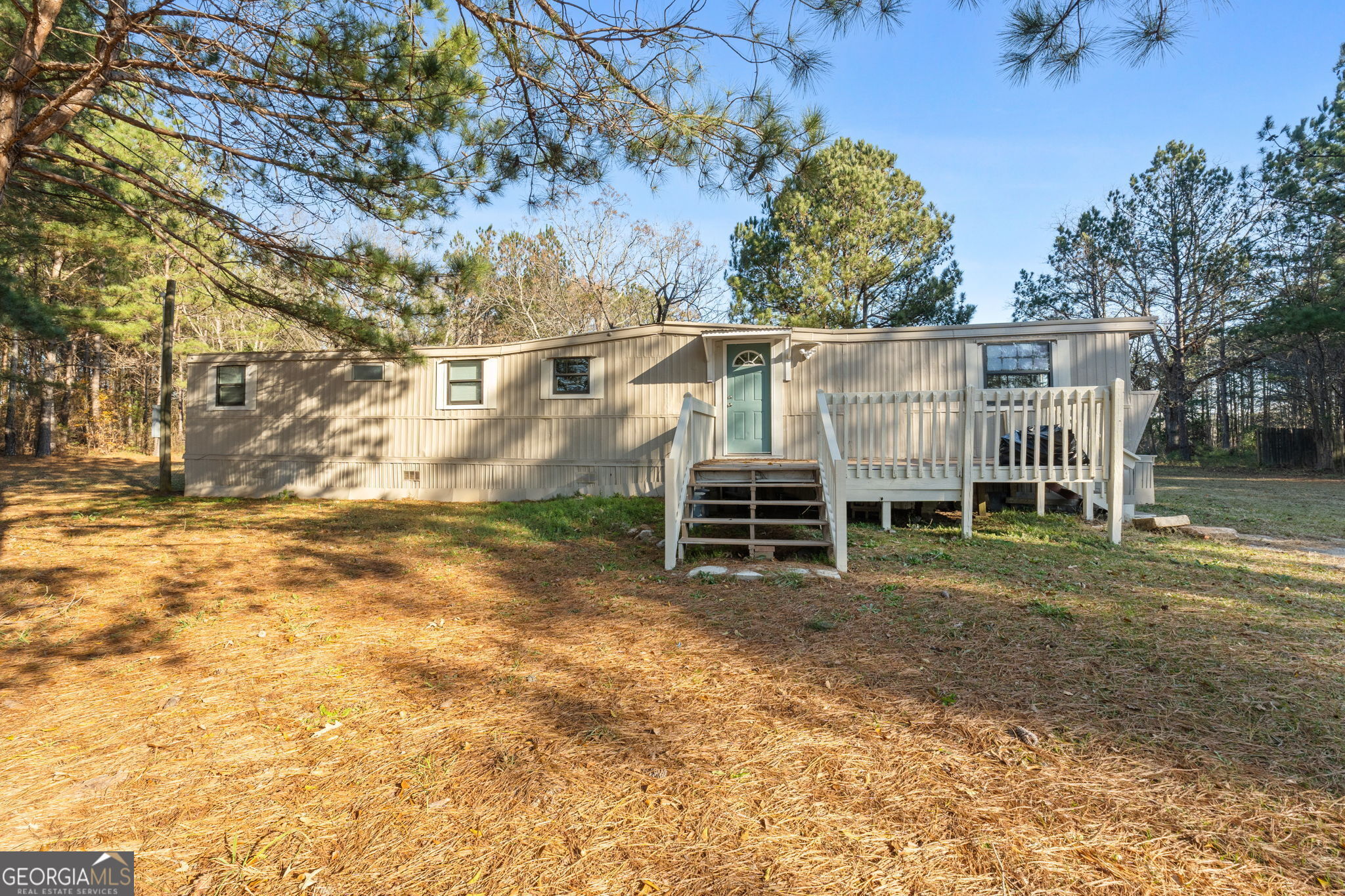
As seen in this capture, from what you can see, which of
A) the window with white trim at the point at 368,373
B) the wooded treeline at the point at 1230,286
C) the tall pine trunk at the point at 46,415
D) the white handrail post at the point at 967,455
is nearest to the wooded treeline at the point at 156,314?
the tall pine trunk at the point at 46,415

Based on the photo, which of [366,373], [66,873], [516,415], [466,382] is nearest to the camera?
[66,873]

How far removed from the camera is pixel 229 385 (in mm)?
11969

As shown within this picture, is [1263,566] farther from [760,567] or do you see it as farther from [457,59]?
[457,59]

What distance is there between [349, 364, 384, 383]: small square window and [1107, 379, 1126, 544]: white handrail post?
36.7ft

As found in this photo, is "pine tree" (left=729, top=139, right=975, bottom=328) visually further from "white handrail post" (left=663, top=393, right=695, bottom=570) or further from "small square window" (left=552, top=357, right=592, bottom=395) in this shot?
"white handrail post" (left=663, top=393, right=695, bottom=570)

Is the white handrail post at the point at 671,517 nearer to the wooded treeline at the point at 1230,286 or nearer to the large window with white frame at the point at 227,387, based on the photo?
the large window with white frame at the point at 227,387

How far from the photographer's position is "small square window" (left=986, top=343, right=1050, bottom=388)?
9312 millimetres

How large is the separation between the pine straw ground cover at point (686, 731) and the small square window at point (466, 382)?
6.01 metres

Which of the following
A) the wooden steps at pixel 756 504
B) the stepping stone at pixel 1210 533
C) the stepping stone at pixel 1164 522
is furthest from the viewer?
the stepping stone at pixel 1164 522

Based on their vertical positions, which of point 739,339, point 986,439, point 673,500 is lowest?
point 673,500

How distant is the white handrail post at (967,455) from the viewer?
23.6 ft

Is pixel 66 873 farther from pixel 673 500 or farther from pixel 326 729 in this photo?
pixel 673 500

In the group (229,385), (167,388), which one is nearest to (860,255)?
(229,385)

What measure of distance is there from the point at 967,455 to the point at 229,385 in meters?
12.9
